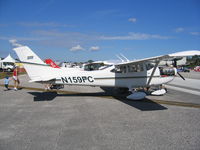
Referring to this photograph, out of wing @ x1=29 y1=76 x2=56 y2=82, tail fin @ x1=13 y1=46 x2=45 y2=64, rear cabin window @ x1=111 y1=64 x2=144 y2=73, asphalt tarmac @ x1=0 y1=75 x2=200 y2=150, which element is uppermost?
tail fin @ x1=13 y1=46 x2=45 y2=64

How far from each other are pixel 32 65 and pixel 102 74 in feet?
11.2

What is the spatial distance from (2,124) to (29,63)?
11.8ft

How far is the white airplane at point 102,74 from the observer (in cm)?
751

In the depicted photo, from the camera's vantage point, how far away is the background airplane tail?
292 inches

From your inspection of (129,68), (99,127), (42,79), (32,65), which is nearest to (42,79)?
(42,79)

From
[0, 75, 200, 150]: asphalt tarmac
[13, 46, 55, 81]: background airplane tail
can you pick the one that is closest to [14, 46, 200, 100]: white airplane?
[13, 46, 55, 81]: background airplane tail

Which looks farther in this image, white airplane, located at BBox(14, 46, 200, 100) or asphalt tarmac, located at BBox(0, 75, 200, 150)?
white airplane, located at BBox(14, 46, 200, 100)

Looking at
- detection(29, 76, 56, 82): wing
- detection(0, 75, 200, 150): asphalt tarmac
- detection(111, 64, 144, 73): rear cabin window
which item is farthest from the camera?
detection(111, 64, 144, 73): rear cabin window

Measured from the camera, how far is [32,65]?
7.56 m

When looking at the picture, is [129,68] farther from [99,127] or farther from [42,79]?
[99,127]

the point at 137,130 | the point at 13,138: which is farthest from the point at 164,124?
the point at 13,138

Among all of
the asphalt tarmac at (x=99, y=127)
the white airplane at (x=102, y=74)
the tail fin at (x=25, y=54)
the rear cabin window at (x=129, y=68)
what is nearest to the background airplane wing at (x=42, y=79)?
→ the white airplane at (x=102, y=74)

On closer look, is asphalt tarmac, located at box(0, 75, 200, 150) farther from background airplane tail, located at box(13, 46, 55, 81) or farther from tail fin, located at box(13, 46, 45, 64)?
tail fin, located at box(13, 46, 45, 64)

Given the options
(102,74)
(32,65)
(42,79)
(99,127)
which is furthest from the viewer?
(102,74)
